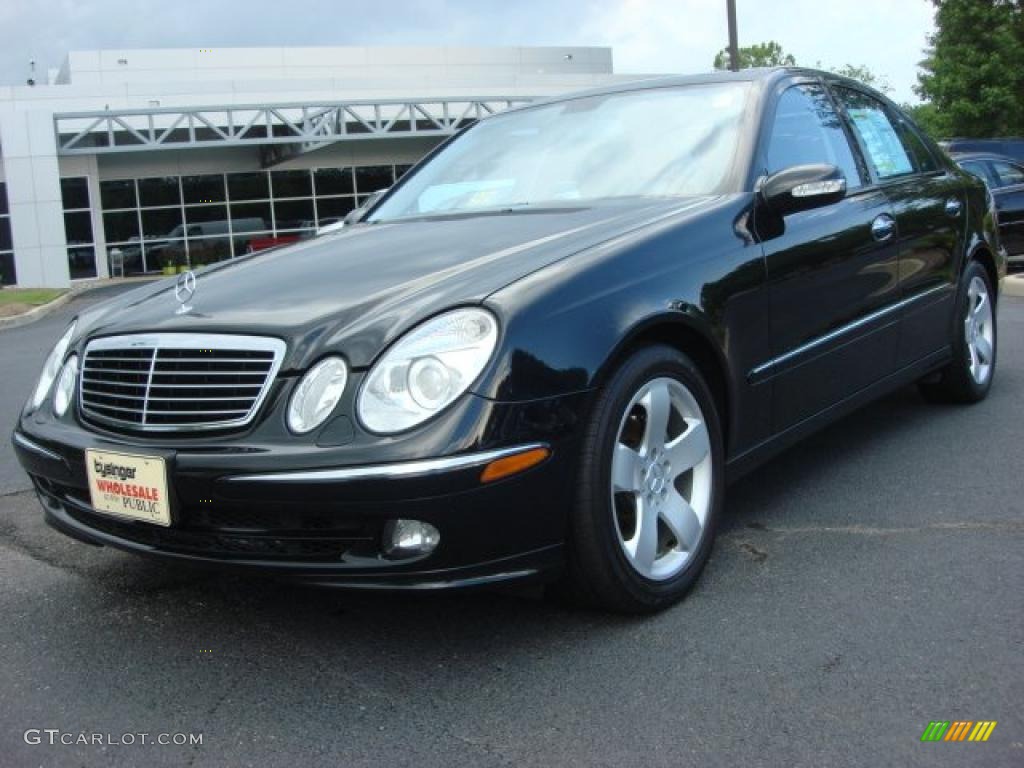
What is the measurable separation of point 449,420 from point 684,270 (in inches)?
39.9

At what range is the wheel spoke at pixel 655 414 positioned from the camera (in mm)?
2961

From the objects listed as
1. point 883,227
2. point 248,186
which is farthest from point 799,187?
point 248,186

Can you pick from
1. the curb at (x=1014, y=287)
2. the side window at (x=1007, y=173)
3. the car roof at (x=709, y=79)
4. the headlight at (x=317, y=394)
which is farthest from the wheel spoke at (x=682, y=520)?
the side window at (x=1007, y=173)

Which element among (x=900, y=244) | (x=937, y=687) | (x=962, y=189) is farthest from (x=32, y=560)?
(x=962, y=189)

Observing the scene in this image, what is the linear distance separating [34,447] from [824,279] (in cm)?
269

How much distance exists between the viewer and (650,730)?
2.39m

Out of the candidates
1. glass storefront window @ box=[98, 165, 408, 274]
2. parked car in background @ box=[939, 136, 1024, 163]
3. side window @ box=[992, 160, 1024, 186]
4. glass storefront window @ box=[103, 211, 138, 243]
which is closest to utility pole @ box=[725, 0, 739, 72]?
parked car in background @ box=[939, 136, 1024, 163]

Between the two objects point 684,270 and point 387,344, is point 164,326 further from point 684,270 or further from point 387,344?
point 684,270

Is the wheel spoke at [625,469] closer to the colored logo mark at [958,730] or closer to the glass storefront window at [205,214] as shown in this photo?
the colored logo mark at [958,730]

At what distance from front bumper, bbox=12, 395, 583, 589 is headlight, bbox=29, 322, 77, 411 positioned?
2.19ft

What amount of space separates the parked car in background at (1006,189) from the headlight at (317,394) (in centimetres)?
1072

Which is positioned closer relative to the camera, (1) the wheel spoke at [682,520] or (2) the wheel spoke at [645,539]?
(2) the wheel spoke at [645,539]

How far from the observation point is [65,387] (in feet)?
10.4
